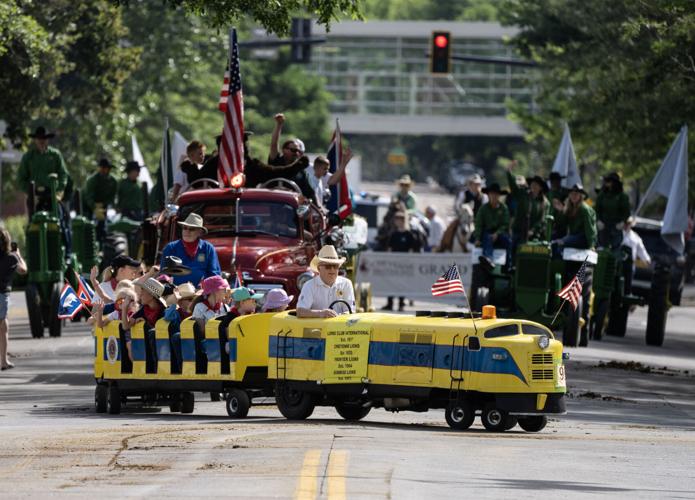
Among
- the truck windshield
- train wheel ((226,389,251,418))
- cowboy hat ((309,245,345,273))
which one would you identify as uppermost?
cowboy hat ((309,245,345,273))

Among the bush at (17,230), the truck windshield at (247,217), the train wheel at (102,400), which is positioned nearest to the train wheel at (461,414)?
the train wheel at (102,400)

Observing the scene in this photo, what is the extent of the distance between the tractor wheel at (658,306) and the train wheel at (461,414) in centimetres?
1397

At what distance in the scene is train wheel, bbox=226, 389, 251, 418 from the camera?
1828 cm

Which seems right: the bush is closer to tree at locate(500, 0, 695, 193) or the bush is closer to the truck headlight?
tree at locate(500, 0, 695, 193)

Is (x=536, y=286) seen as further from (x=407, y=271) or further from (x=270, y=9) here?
(x=407, y=271)

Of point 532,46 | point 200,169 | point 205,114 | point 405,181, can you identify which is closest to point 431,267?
point 405,181

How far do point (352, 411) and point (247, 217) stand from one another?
607 cm

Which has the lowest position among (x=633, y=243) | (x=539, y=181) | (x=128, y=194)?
(x=633, y=243)

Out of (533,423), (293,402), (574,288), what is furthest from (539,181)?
(533,423)

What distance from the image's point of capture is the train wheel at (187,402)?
19.1 metres

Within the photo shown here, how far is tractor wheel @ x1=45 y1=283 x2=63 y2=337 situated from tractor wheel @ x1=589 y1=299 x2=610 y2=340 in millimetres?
8054

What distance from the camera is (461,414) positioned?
17.2m

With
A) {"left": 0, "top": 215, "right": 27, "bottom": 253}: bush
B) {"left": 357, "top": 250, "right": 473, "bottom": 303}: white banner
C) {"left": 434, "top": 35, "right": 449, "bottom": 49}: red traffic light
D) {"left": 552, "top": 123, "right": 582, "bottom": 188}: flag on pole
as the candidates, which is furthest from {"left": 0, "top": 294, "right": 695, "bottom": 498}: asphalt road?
{"left": 0, "top": 215, "right": 27, "bottom": 253}: bush

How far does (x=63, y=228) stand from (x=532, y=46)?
2686 centimetres
